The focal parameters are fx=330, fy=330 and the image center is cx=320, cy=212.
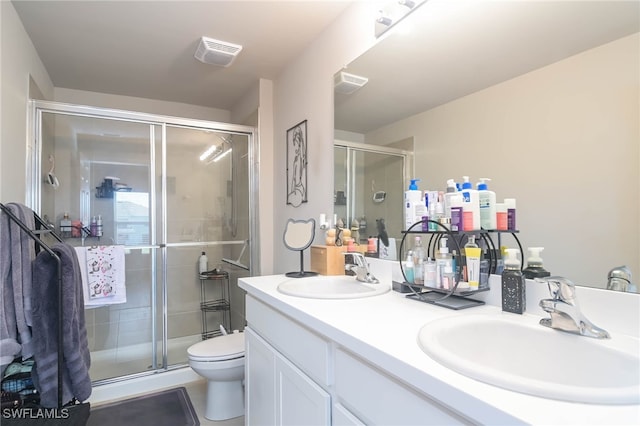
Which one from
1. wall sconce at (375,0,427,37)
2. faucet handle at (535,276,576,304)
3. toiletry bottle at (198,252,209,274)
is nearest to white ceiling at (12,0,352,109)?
wall sconce at (375,0,427,37)

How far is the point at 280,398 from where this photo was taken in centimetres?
121

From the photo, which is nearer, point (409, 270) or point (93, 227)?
point (409, 270)

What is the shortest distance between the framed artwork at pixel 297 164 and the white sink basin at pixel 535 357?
149 cm

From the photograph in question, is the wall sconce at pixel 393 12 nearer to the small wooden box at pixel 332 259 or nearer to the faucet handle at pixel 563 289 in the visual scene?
the small wooden box at pixel 332 259

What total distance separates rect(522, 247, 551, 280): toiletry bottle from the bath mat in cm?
190

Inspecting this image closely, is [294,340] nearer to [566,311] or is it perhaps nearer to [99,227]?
[566,311]

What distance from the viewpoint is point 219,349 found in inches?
76.9

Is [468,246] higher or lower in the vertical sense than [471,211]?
lower

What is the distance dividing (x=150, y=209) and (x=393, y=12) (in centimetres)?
221

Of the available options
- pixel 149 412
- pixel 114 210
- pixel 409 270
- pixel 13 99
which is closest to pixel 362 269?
pixel 409 270

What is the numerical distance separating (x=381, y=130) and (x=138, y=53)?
72.0 inches

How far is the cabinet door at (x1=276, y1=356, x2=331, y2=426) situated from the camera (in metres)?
0.95

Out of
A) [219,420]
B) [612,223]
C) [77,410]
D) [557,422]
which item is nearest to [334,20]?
[612,223]

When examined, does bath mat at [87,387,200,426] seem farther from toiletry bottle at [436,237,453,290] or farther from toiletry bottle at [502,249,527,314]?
toiletry bottle at [502,249,527,314]
